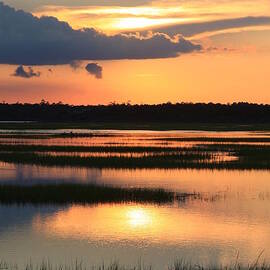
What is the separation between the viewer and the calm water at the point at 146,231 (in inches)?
523

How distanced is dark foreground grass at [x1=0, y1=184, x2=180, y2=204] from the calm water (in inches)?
33.2

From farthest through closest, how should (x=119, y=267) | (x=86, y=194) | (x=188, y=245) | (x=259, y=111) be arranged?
(x=259, y=111) → (x=86, y=194) → (x=188, y=245) → (x=119, y=267)

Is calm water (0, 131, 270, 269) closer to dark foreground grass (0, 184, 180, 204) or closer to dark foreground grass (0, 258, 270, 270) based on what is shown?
dark foreground grass (0, 258, 270, 270)

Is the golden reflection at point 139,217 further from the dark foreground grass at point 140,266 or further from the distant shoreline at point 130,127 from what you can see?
the distant shoreline at point 130,127

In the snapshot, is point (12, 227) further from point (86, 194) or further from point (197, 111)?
point (197, 111)

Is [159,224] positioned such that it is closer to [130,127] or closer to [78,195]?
[78,195]

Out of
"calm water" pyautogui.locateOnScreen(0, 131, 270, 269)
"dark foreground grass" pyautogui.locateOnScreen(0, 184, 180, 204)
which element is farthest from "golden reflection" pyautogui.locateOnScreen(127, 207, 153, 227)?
"dark foreground grass" pyautogui.locateOnScreen(0, 184, 180, 204)

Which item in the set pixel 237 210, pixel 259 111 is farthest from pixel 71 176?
pixel 259 111

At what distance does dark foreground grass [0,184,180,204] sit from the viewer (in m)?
20.0

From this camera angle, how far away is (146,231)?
15719mm

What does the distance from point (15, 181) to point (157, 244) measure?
11.2 m

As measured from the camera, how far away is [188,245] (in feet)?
46.8

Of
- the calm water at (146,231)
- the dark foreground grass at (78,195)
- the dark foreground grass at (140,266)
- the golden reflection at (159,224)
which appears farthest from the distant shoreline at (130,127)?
the dark foreground grass at (140,266)

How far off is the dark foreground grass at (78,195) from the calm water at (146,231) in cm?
84
